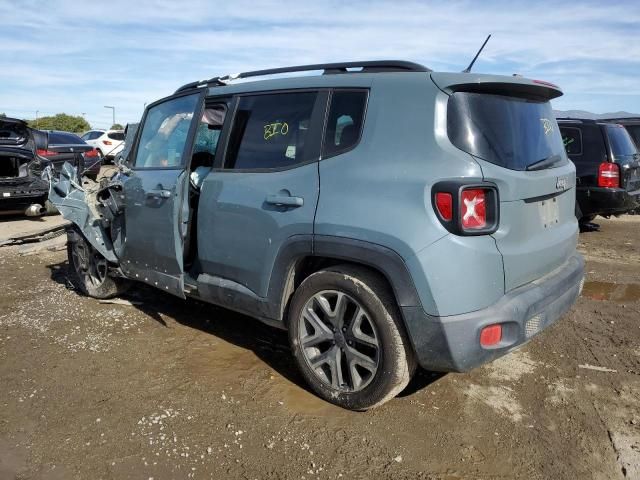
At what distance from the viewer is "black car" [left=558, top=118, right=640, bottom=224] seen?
26.3ft

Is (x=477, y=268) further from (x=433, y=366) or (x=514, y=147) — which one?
(x=514, y=147)

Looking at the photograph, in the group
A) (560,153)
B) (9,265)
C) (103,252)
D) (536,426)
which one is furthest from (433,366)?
(9,265)

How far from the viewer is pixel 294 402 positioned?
3289 mm

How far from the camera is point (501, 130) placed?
2922 millimetres

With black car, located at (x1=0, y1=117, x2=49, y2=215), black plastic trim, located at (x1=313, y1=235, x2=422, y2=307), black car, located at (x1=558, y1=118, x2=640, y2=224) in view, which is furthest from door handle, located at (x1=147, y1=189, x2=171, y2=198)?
black car, located at (x1=558, y1=118, x2=640, y2=224)

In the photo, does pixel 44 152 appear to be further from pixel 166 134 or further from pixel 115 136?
pixel 115 136

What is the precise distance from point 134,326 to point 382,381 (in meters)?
2.54

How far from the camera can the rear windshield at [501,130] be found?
9.14 feet

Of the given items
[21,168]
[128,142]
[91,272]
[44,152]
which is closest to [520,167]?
[128,142]

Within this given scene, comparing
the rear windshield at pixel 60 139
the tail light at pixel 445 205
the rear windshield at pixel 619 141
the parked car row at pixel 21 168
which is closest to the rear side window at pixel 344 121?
the tail light at pixel 445 205

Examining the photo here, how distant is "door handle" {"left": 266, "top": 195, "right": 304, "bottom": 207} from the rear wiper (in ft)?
4.29

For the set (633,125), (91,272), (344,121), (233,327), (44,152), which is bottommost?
(233,327)

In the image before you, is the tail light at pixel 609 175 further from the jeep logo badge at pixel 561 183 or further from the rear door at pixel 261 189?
the rear door at pixel 261 189

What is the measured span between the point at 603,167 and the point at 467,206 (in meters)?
6.52
